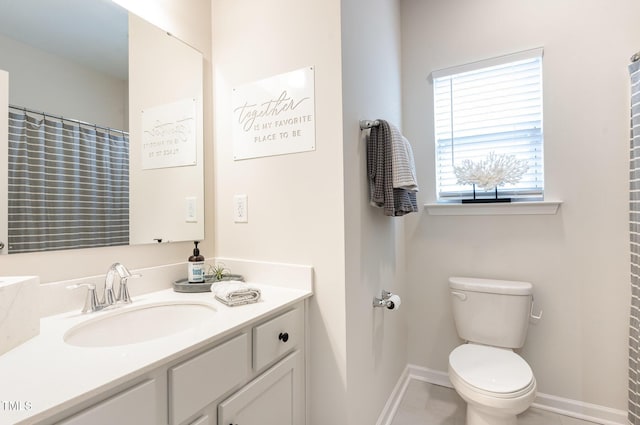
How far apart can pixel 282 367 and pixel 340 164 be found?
2.70 ft

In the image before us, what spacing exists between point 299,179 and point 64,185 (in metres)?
0.87

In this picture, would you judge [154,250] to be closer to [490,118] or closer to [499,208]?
[499,208]

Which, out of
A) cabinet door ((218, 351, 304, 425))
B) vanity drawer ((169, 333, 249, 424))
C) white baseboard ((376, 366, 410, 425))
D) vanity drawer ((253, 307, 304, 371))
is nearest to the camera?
vanity drawer ((169, 333, 249, 424))

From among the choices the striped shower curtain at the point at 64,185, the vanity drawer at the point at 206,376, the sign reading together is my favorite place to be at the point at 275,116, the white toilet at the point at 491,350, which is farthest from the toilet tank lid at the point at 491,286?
the striped shower curtain at the point at 64,185

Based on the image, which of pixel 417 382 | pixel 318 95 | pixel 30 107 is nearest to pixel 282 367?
pixel 318 95

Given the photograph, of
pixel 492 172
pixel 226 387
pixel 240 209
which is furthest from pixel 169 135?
pixel 492 172

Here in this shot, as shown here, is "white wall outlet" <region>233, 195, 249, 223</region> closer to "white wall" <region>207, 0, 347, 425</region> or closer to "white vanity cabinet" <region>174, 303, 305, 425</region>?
"white wall" <region>207, 0, 347, 425</region>

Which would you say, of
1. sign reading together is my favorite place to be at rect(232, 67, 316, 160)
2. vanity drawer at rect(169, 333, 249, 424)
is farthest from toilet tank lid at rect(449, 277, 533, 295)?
vanity drawer at rect(169, 333, 249, 424)

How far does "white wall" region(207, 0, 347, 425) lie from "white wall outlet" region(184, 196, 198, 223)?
126mm

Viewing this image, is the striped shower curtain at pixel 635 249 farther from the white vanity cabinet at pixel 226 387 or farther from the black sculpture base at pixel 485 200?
the white vanity cabinet at pixel 226 387

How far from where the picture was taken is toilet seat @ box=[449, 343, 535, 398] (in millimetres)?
1304

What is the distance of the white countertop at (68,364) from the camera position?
1.78 ft

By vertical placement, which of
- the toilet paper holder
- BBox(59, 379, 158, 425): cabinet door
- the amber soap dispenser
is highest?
the amber soap dispenser

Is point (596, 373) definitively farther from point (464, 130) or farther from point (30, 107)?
point (30, 107)
